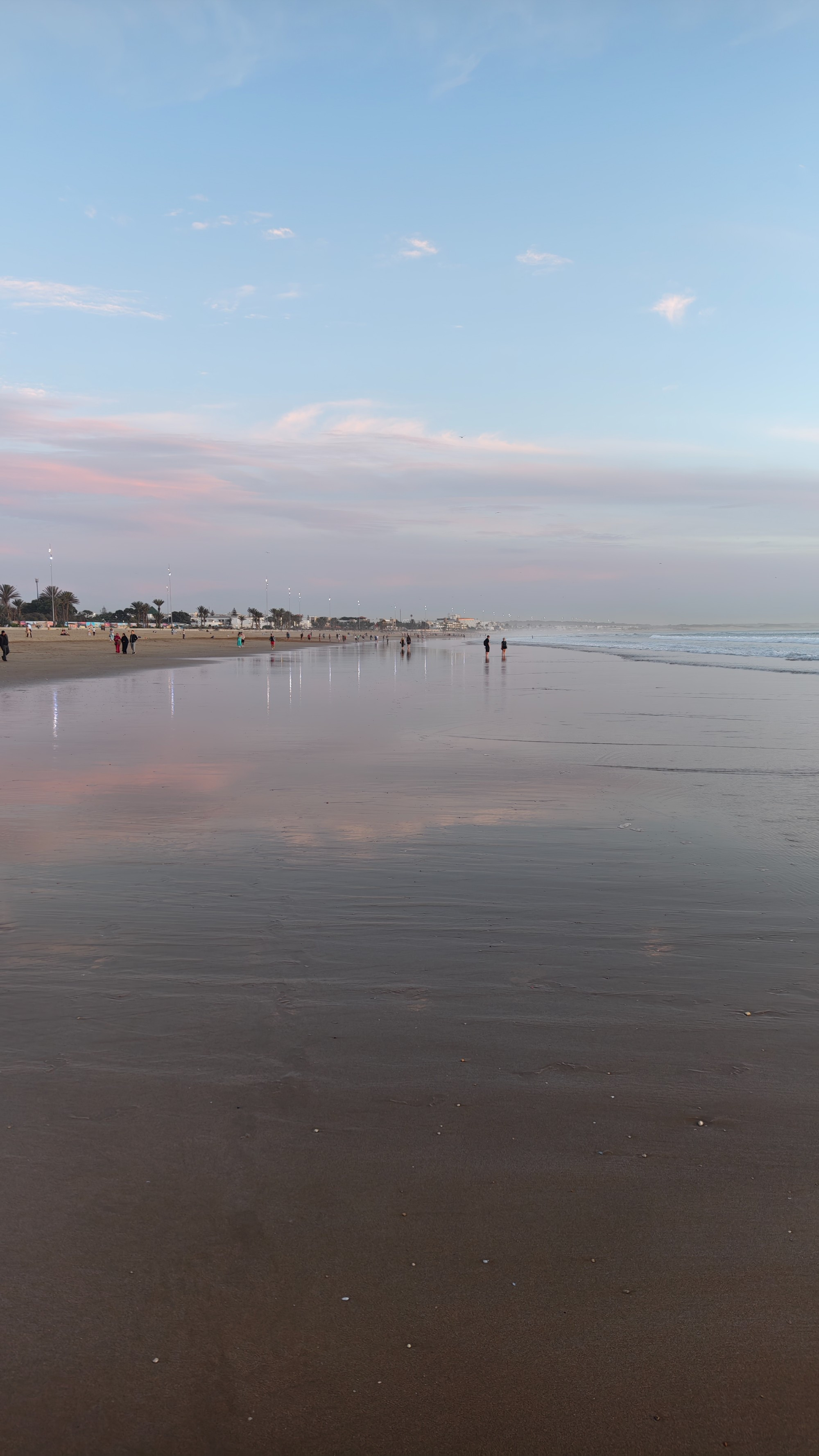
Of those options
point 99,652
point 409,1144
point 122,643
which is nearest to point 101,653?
point 99,652

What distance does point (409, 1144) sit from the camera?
360cm

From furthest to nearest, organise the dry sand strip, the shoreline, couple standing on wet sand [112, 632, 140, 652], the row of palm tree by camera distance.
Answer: the row of palm tree
couple standing on wet sand [112, 632, 140, 652]
the dry sand strip
the shoreline

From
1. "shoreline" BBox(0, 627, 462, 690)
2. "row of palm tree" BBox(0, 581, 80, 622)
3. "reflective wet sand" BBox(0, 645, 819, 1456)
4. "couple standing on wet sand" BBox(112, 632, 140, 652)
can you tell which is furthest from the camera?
"row of palm tree" BBox(0, 581, 80, 622)

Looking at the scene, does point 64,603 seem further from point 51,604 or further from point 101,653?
point 101,653

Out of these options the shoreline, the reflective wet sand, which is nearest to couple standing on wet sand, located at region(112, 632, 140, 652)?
the shoreline

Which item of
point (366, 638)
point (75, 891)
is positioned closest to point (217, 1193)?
point (75, 891)

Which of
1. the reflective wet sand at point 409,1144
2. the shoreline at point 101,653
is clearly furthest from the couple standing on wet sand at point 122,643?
the reflective wet sand at point 409,1144

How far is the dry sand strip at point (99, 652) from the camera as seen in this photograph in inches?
1769

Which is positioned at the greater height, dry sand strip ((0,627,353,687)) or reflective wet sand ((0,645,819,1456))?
dry sand strip ((0,627,353,687))

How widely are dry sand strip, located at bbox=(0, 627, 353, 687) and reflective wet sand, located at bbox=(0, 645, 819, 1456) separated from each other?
30.6 meters

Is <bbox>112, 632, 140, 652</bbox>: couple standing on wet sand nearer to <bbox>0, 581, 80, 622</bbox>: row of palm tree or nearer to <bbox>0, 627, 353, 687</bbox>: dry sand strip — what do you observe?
<bbox>0, 627, 353, 687</bbox>: dry sand strip

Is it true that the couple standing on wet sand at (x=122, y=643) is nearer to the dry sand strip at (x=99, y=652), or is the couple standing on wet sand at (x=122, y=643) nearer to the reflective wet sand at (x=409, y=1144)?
the dry sand strip at (x=99, y=652)

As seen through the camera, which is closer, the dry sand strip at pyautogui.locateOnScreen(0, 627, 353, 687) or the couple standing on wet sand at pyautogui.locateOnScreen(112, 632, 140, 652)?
the dry sand strip at pyautogui.locateOnScreen(0, 627, 353, 687)

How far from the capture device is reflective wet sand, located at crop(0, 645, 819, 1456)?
8.22ft
